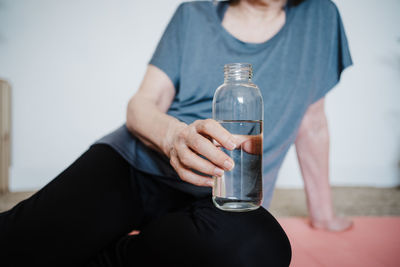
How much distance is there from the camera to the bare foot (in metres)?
1.06

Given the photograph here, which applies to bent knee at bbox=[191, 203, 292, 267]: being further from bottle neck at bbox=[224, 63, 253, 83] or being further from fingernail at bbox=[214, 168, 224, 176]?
bottle neck at bbox=[224, 63, 253, 83]

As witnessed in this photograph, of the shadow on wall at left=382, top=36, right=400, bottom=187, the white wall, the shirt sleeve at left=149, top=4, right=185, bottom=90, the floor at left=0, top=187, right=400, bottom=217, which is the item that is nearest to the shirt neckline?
the shirt sleeve at left=149, top=4, right=185, bottom=90

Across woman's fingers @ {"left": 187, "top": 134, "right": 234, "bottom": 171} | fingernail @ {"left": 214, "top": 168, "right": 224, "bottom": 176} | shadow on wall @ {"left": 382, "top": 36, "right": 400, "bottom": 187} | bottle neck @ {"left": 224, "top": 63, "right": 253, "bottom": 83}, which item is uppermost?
bottle neck @ {"left": 224, "top": 63, "right": 253, "bottom": 83}

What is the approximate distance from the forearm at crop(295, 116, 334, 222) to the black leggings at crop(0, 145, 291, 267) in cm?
46

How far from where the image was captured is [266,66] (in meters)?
0.86

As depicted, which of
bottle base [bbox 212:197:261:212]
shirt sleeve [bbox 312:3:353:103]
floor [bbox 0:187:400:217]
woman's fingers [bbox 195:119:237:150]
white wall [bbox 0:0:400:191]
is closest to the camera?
woman's fingers [bbox 195:119:237:150]

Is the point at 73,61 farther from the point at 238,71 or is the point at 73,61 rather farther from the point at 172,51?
the point at 238,71

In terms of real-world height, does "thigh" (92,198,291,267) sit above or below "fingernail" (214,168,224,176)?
below

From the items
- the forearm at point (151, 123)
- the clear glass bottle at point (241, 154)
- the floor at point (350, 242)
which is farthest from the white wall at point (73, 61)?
the clear glass bottle at point (241, 154)

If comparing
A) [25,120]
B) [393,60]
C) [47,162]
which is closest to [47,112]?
[25,120]

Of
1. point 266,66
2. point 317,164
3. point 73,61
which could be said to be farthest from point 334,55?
point 73,61

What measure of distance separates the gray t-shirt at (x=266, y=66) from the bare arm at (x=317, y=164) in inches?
3.9

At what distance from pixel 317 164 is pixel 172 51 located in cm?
63

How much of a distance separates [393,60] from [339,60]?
2.02 meters
